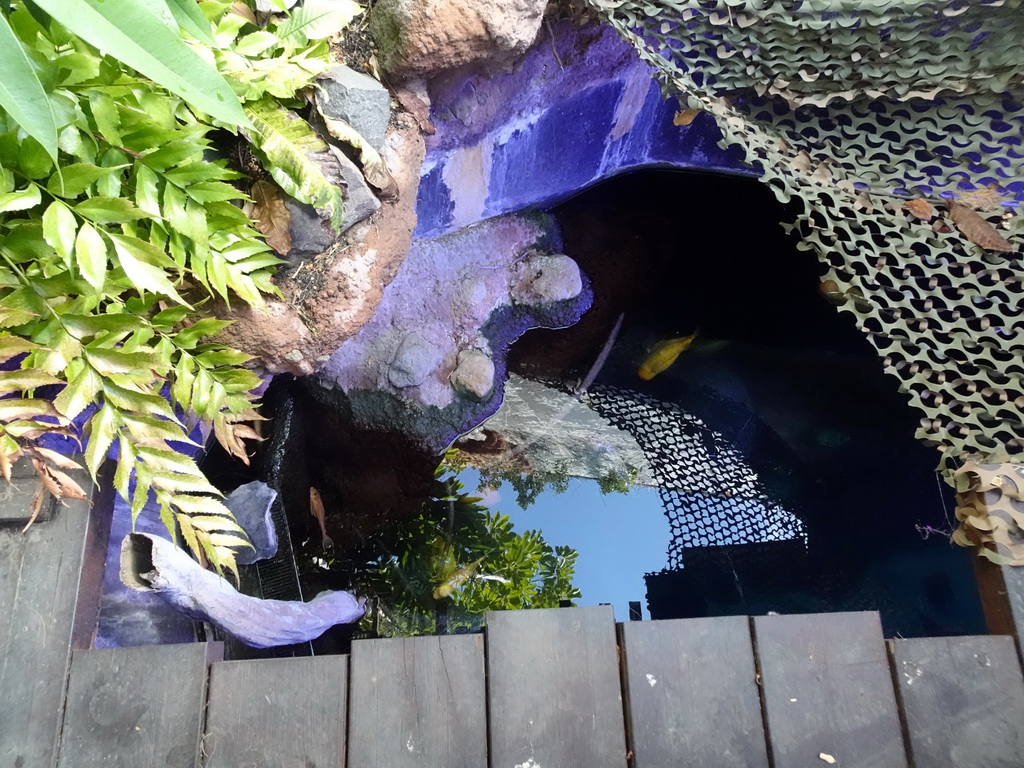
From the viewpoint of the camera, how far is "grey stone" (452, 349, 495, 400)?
3.07 metres

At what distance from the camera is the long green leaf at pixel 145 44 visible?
29.6 inches

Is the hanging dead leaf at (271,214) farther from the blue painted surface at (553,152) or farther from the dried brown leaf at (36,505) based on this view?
the blue painted surface at (553,152)

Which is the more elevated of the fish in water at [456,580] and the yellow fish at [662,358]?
the yellow fish at [662,358]

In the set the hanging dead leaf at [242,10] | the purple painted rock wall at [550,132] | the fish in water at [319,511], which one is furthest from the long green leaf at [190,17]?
the fish in water at [319,511]

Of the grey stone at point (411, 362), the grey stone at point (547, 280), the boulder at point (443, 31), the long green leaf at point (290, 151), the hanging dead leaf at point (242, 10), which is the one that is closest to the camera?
the long green leaf at point (290, 151)

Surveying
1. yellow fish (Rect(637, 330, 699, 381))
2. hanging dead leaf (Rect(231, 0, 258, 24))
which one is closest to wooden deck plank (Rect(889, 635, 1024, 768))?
yellow fish (Rect(637, 330, 699, 381))

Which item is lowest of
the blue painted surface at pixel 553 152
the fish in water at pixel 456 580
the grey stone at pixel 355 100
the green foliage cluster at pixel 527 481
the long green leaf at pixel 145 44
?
the fish in water at pixel 456 580

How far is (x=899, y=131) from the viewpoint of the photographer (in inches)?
92.9

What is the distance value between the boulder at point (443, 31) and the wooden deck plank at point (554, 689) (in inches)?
69.1

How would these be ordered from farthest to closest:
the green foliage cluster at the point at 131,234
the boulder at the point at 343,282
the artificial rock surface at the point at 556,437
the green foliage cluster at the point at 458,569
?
the artificial rock surface at the point at 556,437, the green foliage cluster at the point at 458,569, the boulder at the point at 343,282, the green foliage cluster at the point at 131,234

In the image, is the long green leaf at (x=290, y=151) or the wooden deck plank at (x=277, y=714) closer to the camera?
the wooden deck plank at (x=277, y=714)

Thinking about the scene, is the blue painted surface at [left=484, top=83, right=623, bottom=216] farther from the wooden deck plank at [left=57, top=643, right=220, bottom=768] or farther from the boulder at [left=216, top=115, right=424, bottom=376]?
the wooden deck plank at [left=57, top=643, right=220, bottom=768]

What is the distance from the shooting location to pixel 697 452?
331 cm

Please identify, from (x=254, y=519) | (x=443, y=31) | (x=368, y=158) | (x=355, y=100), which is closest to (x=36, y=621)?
(x=254, y=519)
